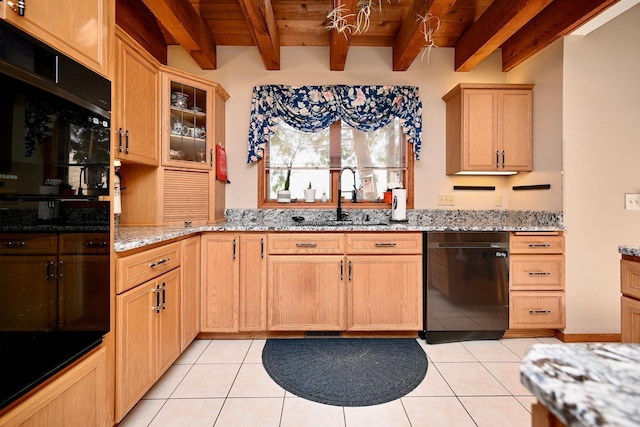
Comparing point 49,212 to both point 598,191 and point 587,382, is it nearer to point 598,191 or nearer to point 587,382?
point 587,382

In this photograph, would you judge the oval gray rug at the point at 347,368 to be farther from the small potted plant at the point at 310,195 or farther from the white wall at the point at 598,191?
the white wall at the point at 598,191

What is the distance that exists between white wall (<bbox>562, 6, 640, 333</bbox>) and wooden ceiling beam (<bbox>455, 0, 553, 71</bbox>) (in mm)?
564

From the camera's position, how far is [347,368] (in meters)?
1.95

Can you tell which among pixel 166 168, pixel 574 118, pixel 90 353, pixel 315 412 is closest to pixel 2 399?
pixel 90 353

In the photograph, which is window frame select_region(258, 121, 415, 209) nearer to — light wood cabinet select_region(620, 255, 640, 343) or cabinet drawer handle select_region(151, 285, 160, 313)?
cabinet drawer handle select_region(151, 285, 160, 313)

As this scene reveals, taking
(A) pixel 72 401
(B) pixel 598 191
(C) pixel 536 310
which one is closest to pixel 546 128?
(B) pixel 598 191

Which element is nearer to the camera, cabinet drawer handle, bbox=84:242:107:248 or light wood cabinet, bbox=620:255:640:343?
cabinet drawer handle, bbox=84:242:107:248

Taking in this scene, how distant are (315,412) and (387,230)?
130 centimetres

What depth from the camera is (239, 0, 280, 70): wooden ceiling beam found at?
2061mm

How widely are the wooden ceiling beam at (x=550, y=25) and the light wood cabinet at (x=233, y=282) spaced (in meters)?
2.77

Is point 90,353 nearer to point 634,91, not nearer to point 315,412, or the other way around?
point 315,412

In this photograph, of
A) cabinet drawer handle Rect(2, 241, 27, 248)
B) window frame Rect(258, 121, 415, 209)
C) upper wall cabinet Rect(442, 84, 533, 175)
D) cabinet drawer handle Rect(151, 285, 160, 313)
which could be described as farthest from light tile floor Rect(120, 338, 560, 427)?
upper wall cabinet Rect(442, 84, 533, 175)

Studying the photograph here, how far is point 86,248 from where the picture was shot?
119 centimetres

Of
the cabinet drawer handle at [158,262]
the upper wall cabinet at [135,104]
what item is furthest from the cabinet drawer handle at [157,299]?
the upper wall cabinet at [135,104]
